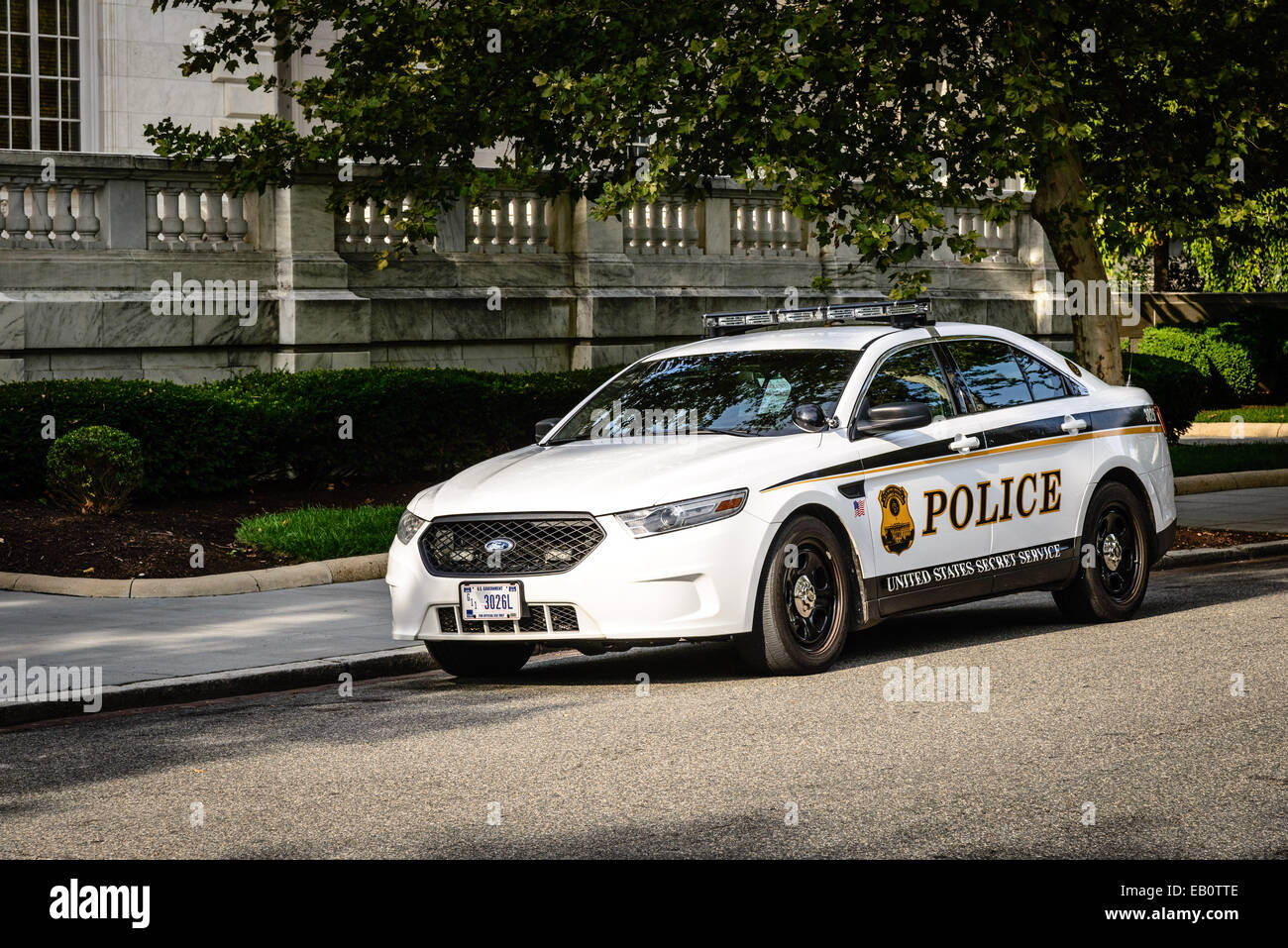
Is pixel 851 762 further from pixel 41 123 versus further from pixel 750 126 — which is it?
pixel 41 123

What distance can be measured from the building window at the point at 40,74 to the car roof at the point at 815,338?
14699mm

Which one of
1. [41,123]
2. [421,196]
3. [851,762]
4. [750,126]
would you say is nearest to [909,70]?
[750,126]

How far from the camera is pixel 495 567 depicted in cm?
904

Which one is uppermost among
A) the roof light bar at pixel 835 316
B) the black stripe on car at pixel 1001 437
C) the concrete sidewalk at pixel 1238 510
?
the roof light bar at pixel 835 316

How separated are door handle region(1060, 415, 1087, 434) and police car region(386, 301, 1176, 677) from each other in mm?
16

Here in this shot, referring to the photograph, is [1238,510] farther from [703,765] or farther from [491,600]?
[703,765]

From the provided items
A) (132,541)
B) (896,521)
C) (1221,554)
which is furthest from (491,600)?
(1221,554)

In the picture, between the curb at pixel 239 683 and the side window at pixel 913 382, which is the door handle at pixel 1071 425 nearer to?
the side window at pixel 913 382

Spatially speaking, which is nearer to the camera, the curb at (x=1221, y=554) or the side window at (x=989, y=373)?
the side window at (x=989, y=373)

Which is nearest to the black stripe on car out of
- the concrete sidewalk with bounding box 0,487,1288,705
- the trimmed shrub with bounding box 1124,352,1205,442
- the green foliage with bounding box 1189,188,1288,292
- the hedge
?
the concrete sidewalk with bounding box 0,487,1288,705

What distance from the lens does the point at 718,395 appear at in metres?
10.2

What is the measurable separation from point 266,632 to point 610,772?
4.29 metres

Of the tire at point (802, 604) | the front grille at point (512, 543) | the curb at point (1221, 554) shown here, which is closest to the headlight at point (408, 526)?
the front grille at point (512, 543)

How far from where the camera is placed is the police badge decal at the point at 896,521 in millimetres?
9680
